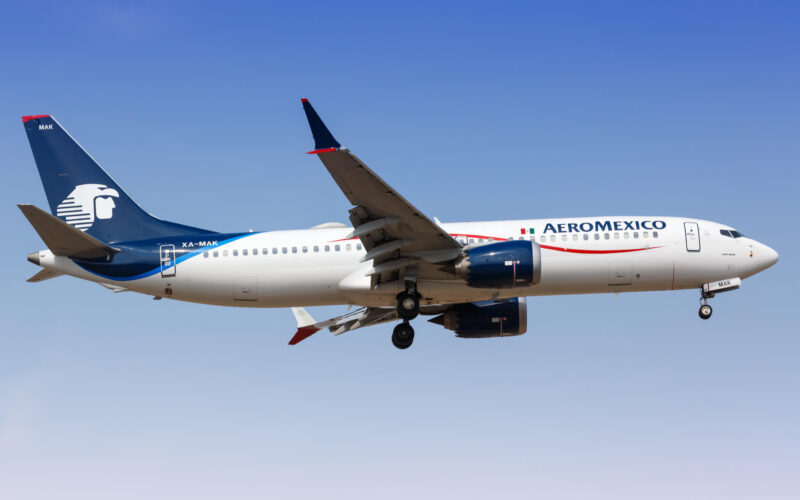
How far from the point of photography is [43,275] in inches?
1468

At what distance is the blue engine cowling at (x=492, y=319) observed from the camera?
4066 centimetres

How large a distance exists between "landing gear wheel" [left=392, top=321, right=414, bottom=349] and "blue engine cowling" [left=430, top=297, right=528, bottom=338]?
9.26 ft

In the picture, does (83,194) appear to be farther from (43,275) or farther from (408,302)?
(408,302)

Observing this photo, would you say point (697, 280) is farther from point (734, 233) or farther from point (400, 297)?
point (400, 297)

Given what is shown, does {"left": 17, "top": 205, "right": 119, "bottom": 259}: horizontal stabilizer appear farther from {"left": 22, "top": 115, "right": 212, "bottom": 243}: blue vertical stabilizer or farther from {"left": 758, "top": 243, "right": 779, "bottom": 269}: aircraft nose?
{"left": 758, "top": 243, "right": 779, "bottom": 269}: aircraft nose

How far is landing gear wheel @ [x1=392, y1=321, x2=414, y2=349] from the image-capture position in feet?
127

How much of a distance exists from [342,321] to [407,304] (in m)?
6.71

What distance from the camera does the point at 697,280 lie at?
1496 inches

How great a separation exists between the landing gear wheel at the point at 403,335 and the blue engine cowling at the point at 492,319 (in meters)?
2.82

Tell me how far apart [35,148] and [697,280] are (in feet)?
89.4

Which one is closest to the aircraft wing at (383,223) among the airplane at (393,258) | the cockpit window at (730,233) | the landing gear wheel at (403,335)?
the airplane at (393,258)

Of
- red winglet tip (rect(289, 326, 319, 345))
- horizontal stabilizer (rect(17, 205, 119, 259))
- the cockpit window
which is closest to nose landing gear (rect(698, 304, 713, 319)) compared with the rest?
the cockpit window

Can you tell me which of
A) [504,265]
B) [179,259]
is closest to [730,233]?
[504,265]

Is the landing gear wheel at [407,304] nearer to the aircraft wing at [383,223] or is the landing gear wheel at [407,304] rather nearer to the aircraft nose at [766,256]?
the aircraft wing at [383,223]
